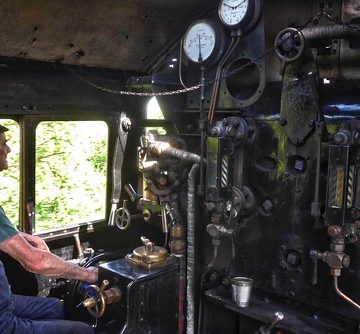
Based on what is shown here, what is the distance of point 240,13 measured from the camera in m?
3.20

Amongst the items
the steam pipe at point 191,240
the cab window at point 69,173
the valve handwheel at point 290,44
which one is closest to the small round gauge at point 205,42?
the valve handwheel at point 290,44

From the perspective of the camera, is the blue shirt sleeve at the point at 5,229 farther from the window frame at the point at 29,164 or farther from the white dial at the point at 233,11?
the white dial at the point at 233,11

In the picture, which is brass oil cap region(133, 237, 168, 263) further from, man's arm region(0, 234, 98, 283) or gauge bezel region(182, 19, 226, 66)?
gauge bezel region(182, 19, 226, 66)

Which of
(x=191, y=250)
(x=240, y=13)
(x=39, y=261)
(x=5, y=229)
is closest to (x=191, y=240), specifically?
(x=191, y=250)

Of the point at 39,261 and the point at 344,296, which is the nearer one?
the point at 344,296

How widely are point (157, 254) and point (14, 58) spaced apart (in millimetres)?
1831

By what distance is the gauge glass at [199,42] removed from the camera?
3412mm

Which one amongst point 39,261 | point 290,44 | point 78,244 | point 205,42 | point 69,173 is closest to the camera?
point 290,44

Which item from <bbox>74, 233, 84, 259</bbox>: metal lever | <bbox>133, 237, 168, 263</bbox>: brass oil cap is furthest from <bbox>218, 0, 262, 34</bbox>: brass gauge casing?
<bbox>74, 233, 84, 259</bbox>: metal lever

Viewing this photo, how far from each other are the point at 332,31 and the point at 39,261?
2.45 m

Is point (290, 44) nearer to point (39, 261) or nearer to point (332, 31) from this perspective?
point (332, 31)

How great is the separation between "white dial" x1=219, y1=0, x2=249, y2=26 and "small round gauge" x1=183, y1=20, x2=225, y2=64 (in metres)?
0.12

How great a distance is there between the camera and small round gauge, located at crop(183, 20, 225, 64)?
3395 mm

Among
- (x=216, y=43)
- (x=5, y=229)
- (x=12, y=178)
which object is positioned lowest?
(x=5, y=229)
